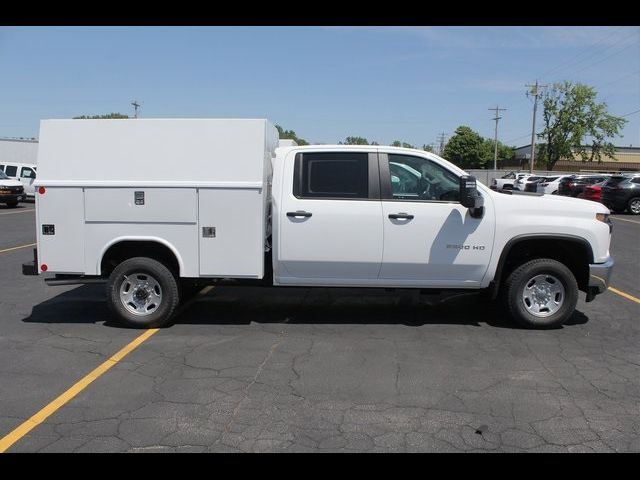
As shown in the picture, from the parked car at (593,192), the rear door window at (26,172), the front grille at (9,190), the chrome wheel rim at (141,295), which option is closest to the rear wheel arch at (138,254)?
the chrome wheel rim at (141,295)

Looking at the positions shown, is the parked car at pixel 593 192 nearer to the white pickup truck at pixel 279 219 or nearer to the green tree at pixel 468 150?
the white pickup truck at pixel 279 219

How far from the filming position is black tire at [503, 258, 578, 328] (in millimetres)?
6199

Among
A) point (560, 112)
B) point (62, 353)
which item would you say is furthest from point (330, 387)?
point (560, 112)

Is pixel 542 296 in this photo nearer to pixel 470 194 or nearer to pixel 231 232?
pixel 470 194

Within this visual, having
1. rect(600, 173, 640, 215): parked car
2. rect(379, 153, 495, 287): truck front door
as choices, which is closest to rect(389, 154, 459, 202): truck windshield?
rect(379, 153, 495, 287): truck front door

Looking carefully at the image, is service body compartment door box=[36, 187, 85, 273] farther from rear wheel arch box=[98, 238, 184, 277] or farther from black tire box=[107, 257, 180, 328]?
black tire box=[107, 257, 180, 328]

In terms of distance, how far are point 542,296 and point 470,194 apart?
1.52 metres

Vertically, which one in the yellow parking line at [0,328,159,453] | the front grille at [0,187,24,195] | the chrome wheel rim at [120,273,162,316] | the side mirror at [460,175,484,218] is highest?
the front grille at [0,187,24,195]

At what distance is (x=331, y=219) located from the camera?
6.05 m

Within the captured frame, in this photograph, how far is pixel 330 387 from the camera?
15.4 feet

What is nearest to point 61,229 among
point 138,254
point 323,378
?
point 138,254

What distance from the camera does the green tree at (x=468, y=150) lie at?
97.1 metres

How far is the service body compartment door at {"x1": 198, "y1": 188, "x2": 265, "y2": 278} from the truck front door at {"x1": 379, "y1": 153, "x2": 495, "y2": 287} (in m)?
1.38
